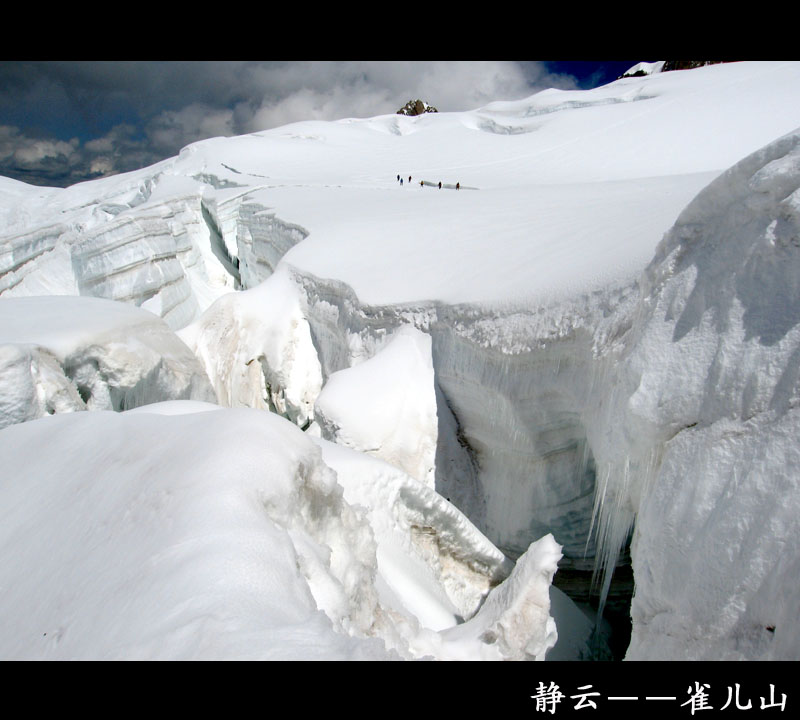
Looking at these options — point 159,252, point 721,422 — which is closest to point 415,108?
point 159,252

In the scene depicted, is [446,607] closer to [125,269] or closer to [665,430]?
[665,430]

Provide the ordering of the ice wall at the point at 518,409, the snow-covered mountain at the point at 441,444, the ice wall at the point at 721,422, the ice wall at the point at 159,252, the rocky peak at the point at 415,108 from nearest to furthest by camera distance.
→ the snow-covered mountain at the point at 441,444, the ice wall at the point at 721,422, the ice wall at the point at 518,409, the ice wall at the point at 159,252, the rocky peak at the point at 415,108

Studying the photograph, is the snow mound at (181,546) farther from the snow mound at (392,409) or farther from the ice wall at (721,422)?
the snow mound at (392,409)

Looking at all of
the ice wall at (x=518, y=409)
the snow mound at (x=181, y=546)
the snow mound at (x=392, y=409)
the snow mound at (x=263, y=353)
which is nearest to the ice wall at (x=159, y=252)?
the snow mound at (x=263, y=353)

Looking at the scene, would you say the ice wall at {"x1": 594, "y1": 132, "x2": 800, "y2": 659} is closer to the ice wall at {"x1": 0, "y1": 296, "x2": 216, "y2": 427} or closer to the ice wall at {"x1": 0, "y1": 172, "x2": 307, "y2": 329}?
the ice wall at {"x1": 0, "y1": 296, "x2": 216, "y2": 427}

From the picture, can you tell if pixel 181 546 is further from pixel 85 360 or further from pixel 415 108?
pixel 415 108
